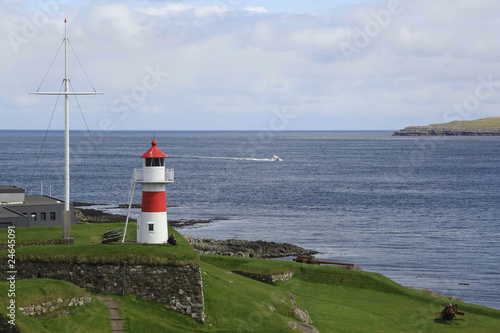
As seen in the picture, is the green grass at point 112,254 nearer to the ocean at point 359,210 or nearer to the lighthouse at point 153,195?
the lighthouse at point 153,195

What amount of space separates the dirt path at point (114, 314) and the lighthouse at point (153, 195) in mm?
4945

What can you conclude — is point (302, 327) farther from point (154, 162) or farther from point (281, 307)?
point (154, 162)

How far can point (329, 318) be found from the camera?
35531 mm

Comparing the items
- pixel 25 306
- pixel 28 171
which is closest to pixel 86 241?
pixel 25 306

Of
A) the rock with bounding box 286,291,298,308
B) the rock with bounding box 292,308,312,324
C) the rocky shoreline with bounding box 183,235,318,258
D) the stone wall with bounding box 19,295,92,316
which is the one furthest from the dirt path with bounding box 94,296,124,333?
the rocky shoreline with bounding box 183,235,318,258

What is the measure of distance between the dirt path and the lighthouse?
4945 mm

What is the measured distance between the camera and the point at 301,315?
113 ft

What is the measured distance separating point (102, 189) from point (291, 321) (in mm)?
109509

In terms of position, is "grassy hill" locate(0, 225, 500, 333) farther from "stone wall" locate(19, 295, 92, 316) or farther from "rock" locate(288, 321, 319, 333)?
"rock" locate(288, 321, 319, 333)

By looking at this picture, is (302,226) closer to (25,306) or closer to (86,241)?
(86,241)

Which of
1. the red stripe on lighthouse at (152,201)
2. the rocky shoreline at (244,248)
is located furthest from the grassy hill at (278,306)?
the rocky shoreline at (244,248)

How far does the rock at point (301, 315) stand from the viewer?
1350 inches

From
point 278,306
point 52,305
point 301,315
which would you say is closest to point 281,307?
point 278,306

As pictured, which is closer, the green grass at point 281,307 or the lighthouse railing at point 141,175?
the green grass at point 281,307
